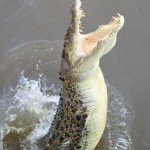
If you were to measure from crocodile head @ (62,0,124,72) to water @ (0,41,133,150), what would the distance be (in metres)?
1.64

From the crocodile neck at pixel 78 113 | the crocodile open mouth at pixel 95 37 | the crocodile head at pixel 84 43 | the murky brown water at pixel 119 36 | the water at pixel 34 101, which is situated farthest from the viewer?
the murky brown water at pixel 119 36

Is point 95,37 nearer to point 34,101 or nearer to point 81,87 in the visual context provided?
point 81,87

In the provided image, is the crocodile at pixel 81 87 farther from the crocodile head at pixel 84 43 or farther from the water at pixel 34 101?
the water at pixel 34 101

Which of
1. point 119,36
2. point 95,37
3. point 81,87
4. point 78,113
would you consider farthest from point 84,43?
point 119,36

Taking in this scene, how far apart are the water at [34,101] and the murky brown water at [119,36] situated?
0.50 feet

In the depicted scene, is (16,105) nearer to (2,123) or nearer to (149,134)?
(2,123)

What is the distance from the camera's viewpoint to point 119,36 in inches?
299

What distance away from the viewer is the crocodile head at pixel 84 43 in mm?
4879

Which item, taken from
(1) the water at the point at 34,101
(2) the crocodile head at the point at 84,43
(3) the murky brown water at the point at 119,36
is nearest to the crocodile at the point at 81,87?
(2) the crocodile head at the point at 84,43

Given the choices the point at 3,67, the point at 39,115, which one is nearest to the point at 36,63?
the point at 3,67

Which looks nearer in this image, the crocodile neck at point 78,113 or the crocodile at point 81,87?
the crocodile at point 81,87

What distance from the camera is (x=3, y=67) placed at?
7.52 meters

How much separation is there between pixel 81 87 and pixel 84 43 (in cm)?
53

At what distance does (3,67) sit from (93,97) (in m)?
2.74
